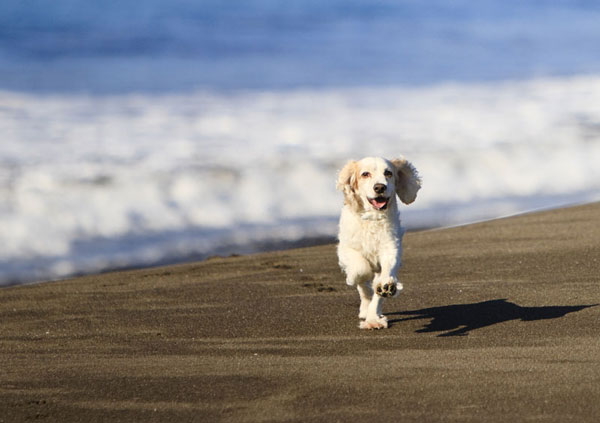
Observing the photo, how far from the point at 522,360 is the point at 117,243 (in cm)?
780

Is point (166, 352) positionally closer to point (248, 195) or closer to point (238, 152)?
point (248, 195)

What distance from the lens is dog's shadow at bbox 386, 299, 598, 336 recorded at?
26.6 feet

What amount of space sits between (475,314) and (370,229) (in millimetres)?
1115

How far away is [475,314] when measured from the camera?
8.56m

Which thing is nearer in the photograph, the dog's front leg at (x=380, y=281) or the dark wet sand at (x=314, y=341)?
the dark wet sand at (x=314, y=341)

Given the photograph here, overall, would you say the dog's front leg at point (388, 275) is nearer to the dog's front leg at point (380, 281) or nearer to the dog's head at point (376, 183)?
the dog's front leg at point (380, 281)

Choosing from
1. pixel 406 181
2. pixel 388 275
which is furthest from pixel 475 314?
pixel 406 181

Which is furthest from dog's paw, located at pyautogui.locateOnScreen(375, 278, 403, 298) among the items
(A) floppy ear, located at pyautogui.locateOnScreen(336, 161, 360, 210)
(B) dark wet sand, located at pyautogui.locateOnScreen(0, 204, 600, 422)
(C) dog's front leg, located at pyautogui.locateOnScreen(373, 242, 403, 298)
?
(A) floppy ear, located at pyautogui.locateOnScreen(336, 161, 360, 210)

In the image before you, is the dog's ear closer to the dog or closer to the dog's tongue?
the dog

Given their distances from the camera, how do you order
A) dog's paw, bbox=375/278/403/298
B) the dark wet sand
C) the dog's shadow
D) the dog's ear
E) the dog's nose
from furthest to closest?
the dog's ear → the dog's shadow → the dog's nose → dog's paw, bbox=375/278/403/298 → the dark wet sand

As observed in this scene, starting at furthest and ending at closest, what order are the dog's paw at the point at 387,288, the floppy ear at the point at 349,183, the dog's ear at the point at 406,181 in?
the dog's ear at the point at 406,181
the floppy ear at the point at 349,183
the dog's paw at the point at 387,288

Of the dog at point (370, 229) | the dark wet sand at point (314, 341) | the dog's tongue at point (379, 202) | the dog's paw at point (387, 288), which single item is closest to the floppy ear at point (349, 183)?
the dog at point (370, 229)

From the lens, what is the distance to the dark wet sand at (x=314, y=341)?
19.0ft

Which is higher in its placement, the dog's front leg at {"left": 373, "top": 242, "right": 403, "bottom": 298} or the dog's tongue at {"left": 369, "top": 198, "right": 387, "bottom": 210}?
the dog's tongue at {"left": 369, "top": 198, "right": 387, "bottom": 210}
